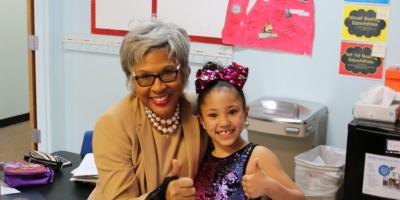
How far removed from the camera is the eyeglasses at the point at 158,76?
151cm

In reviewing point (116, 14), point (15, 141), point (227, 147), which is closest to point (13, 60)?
point (15, 141)

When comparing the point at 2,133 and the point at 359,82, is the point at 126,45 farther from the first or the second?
the point at 2,133

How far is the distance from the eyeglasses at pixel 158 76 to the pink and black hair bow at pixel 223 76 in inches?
4.8

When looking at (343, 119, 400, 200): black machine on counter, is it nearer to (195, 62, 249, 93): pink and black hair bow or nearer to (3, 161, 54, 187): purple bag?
(195, 62, 249, 93): pink and black hair bow

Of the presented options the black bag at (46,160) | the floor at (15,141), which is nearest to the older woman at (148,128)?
the black bag at (46,160)

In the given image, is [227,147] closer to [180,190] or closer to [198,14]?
[180,190]

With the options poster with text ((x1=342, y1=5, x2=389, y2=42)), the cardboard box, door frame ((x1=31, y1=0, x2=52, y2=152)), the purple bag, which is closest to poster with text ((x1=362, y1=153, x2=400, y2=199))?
the cardboard box

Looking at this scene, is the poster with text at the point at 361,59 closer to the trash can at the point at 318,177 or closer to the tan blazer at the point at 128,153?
the trash can at the point at 318,177

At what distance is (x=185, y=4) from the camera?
140 inches

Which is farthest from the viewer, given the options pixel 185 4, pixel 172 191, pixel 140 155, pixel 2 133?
pixel 2 133

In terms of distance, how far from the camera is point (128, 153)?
153 centimetres

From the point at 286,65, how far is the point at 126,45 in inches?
76.6

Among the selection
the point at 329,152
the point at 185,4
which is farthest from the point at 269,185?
the point at 185,4

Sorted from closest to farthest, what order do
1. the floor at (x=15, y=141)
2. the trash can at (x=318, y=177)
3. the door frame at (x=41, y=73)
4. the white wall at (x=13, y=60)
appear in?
the trash can at (x=318, y=177), the door frame at (x=41, y=73), the floor at (x=15, y=141), the white wall at (x=13, y=60)
